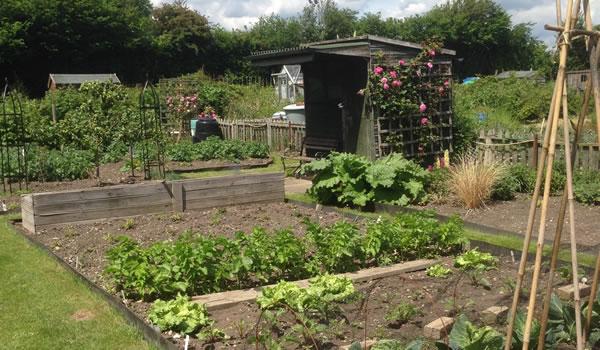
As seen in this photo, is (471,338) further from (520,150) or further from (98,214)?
(520,150)

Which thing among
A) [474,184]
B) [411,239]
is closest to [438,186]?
[474,184]

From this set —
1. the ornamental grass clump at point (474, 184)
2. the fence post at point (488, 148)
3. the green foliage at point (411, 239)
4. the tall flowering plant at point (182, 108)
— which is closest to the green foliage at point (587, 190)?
the ornamental grass clump at point (474, 184)

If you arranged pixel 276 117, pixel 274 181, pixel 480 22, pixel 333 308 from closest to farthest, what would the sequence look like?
pixel 333 308 → pixel 274 181 → pixel 276 117 → pixel 480 22

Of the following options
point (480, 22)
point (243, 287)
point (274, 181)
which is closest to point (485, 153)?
point (274, 181)

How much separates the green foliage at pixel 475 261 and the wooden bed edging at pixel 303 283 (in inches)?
13.2

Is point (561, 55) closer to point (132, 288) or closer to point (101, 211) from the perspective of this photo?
point (132, 288)

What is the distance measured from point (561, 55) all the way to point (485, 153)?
400 inches

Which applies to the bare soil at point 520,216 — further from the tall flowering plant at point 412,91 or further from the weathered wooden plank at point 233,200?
the tall flowering plant at point 412,91

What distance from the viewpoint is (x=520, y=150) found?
12.2 m

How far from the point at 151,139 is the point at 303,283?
41.9 feet

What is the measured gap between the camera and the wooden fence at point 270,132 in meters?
18.2

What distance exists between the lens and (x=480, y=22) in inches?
2413

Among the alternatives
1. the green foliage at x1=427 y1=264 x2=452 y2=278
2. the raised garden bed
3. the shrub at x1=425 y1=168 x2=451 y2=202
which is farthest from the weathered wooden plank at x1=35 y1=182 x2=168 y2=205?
the raised garden bed

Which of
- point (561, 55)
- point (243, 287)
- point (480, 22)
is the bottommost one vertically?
point (243, 287)
